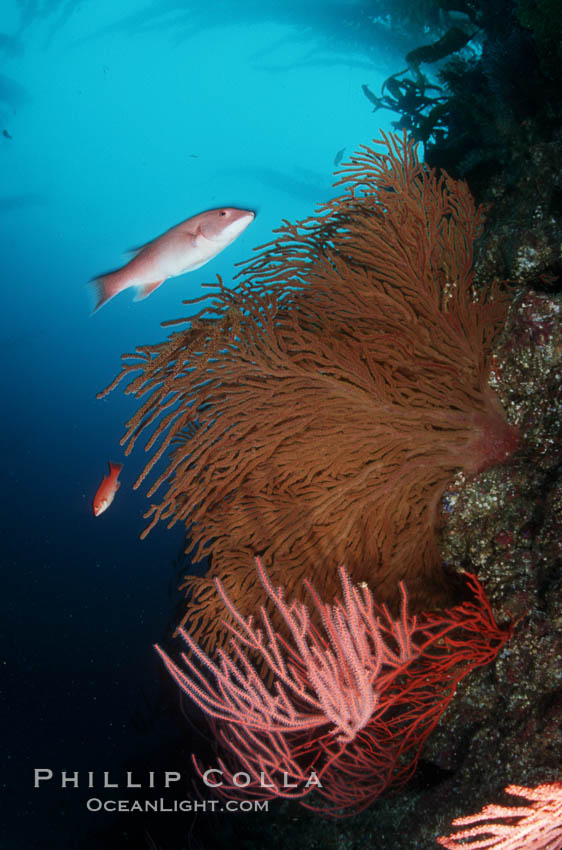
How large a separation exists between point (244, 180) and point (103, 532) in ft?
185

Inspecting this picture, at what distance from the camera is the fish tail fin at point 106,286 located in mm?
3432

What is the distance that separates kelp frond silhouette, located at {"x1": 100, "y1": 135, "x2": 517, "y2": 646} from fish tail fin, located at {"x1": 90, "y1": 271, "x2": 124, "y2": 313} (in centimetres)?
94

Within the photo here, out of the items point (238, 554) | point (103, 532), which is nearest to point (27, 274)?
point (103, 532)

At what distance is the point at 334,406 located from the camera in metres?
2.90

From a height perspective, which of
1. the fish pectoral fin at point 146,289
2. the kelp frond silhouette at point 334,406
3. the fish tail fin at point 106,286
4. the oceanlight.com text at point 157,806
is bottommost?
the oceanlight.com text at point 157,806

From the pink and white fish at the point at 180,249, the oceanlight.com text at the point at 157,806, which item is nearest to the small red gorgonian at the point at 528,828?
the pink and white fish at the point at 180,249

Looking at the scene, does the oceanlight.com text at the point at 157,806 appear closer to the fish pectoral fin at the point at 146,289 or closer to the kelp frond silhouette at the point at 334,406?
the kelp frond silhouette at the point at 334,406

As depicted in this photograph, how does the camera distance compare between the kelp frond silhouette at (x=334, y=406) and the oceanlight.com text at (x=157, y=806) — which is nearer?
the kelp frond silhouette at (x=334, y=406)

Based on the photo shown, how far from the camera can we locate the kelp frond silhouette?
2.89m

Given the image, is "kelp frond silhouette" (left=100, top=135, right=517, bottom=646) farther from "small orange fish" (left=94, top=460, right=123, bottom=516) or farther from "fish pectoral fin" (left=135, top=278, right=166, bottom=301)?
"small orange fish" (left=94, top=460, right=123, bottom=516)

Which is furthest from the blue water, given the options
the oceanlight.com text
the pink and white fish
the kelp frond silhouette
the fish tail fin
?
the pink and white fish

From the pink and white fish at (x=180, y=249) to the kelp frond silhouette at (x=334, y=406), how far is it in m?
0.32

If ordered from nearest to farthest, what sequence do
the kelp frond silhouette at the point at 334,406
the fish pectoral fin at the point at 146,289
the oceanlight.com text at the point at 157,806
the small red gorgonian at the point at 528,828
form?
1. the small red gorgonian at the point at 528,828
2. the kelp frond silhouette at the point at 334,406
3. the fish pectoral fin at the point at 146,289
4. the oceanlight.com text at the point at 157,806

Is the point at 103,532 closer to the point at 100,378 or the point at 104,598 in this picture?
the point at 104,598
